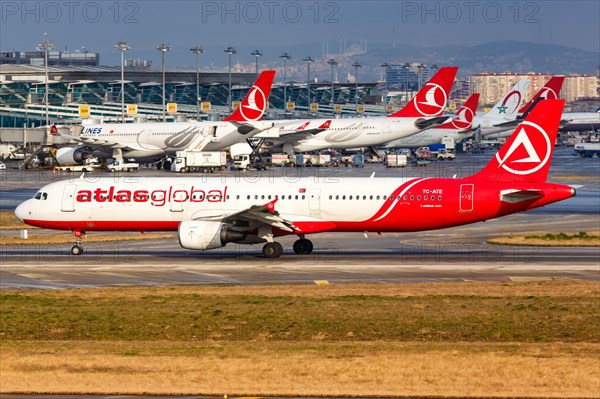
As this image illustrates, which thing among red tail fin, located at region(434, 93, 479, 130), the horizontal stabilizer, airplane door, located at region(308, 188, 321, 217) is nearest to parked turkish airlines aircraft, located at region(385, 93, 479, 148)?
red tail fin, located at region(434, 93, 479, 130)

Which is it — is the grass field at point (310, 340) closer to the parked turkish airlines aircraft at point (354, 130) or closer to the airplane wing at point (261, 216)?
the airplane wing at point (261, 216)

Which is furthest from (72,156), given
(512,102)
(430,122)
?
(512,102)

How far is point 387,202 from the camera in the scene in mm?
49938

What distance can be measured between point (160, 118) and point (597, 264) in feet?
512

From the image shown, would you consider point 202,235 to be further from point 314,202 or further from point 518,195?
point 518,195

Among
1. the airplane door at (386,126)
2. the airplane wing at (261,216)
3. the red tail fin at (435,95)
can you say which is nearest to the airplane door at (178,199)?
the airplane wing at (261,216)

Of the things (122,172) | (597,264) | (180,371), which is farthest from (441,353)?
(122,172)

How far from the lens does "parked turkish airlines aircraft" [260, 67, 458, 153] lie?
130 m

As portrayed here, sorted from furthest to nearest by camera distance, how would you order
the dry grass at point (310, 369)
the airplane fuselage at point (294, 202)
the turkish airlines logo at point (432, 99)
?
the turkish airlines logo at point (432, 99)
the airplane fuselage at point (294, 202)
the dry grass at point (310, 369)

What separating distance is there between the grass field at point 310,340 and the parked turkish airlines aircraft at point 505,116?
140616mm

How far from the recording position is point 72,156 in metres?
124

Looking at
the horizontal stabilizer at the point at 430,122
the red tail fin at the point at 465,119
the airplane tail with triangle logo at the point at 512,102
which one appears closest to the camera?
the horizontal stabilizer at the point at 430,122

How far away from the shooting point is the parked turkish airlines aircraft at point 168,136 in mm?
123938

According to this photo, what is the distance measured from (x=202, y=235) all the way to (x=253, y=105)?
76.3 metres
